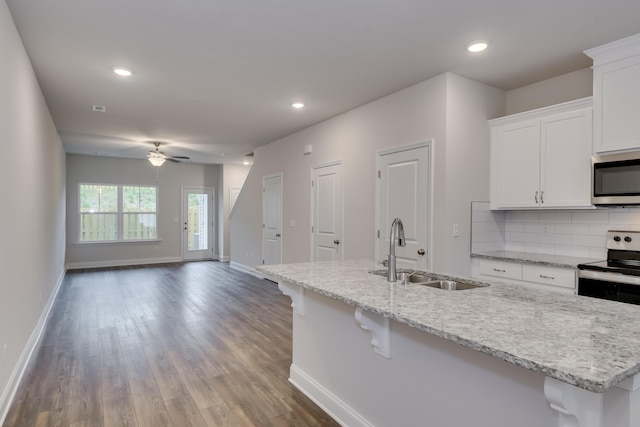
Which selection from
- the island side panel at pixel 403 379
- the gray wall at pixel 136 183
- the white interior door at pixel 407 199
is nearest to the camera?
the island side panel at pixel 403 379

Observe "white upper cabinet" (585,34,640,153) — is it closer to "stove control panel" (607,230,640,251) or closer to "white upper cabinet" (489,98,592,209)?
"white upper cabinet" (489,98,592,209)

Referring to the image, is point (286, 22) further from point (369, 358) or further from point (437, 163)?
point (369, 358)

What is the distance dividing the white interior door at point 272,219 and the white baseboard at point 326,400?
3776 mm

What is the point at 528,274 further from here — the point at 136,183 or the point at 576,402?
the point at 136,183

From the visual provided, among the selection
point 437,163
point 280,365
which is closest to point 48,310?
point 280,365

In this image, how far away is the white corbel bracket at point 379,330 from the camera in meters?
1.89

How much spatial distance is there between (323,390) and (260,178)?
528cm

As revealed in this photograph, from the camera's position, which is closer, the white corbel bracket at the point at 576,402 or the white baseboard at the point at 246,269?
the white corbel bracket at the point at 576,402

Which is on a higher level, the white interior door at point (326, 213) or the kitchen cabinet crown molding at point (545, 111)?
the kitchen cabinet crown molding at point (545, 111)

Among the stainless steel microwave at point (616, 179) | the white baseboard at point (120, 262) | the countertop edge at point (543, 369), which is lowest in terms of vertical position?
the white baseboard at point (120, 262)

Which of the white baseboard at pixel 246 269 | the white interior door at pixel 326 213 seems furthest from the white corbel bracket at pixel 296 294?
the white baseboard at pixel 246 269

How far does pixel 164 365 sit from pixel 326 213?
2.81 m

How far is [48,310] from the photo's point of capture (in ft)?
15.6

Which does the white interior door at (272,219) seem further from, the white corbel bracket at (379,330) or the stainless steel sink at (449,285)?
the white corbel bracket at (379,330)
